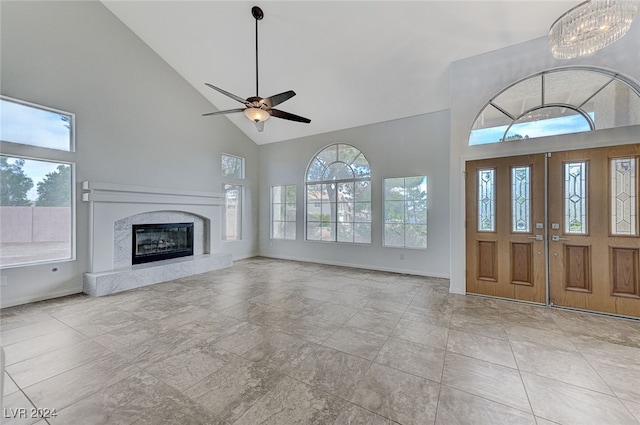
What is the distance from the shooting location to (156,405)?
5.96 feet

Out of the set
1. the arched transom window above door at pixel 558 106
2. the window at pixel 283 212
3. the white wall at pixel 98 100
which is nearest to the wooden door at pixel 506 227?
the arched transom window above door at pixel 558 106

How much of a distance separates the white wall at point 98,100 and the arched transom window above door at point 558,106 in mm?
5952

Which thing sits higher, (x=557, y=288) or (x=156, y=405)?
(x=557, y=288)

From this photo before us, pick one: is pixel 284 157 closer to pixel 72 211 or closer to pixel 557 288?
pixel 72 211

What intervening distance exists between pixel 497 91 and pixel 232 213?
21.3 feet

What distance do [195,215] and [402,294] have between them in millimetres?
4990

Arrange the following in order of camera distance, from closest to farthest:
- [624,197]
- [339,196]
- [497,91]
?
[624,197], [497,91], [339,196]

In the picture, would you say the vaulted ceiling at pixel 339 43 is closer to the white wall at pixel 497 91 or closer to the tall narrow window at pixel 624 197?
the white wall at pixel 497 91

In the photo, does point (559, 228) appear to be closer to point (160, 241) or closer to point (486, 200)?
point (486, 200)

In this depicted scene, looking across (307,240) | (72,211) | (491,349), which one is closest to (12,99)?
(72,211)

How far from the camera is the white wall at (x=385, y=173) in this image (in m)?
5.21

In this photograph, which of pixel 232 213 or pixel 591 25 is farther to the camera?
pixel 232 213

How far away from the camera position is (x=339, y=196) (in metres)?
6.59

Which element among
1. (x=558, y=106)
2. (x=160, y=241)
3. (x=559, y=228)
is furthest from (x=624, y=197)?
(x=160, y=241)
